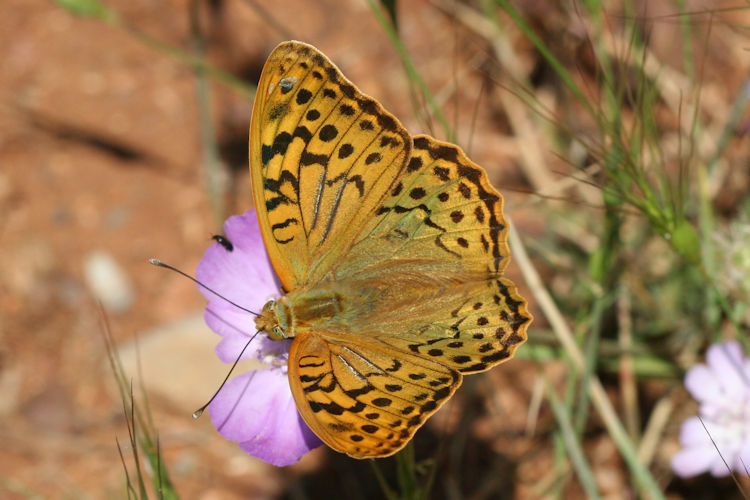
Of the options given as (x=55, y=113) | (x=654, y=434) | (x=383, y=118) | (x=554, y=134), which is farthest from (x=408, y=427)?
(x=55, y=113)

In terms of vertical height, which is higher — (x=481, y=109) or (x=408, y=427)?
(x=481, y=109)

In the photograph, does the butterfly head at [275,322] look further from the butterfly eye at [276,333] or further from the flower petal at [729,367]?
the flower petal at [729,367]

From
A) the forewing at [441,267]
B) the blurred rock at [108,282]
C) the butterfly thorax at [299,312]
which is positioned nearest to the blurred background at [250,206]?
the blurred rock at [108,282]

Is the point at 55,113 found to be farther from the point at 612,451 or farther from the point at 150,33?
the point at 612,451

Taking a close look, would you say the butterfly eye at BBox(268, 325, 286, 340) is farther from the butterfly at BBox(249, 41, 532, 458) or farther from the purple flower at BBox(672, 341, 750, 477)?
the purple flower at BBox(672, 341, 750, 477)

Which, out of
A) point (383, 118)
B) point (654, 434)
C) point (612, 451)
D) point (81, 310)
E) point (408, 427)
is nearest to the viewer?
point (408, 427)

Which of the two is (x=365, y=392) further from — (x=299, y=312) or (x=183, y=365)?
(x=183, y=365)

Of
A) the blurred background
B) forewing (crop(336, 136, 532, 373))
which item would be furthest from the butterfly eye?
the blurred background

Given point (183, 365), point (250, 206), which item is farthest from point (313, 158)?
point (250, 206)
